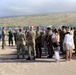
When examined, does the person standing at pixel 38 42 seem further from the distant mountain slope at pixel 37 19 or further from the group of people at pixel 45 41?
the distant mountain slope at pixel 37 19

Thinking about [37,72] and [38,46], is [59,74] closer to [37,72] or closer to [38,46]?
[37,72]

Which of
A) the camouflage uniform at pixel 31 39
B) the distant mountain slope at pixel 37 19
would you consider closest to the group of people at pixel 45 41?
the camouflage uniform at pixel 31 39

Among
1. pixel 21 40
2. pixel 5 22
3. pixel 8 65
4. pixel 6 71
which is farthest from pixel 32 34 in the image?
pixel 5 22

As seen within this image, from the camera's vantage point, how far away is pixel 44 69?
47.5 ft

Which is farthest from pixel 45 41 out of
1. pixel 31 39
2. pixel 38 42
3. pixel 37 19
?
pixel 37 19

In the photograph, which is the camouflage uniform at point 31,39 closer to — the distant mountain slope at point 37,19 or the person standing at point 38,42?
the person standing at point 38,42

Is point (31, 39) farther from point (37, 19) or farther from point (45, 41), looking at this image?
point (37, 19)

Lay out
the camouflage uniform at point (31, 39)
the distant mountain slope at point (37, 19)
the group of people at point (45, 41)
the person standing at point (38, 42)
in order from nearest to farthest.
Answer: the group of people at point (45, 41)
the camouflage uniform at point (31, 39)
the person standing at point (38, 42)
the distant mountain slope at point (37, 19)

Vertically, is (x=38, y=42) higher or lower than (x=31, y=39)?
lower

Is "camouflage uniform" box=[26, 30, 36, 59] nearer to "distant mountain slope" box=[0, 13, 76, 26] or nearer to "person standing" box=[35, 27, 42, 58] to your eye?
"person standing" box=[35, 27, 42, 58]

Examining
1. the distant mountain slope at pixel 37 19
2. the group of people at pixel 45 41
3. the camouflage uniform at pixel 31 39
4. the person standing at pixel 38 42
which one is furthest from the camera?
the distant mountain slope at pixel 37 19

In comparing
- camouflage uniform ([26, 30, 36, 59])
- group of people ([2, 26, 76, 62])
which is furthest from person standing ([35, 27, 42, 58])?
camouflage uniform ([26, 30, 36, 59])

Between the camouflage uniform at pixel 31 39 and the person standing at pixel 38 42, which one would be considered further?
the person standing at pixel 38 42

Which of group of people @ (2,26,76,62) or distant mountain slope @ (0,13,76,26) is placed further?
distant mountain slope @ (0,13,76,26)
